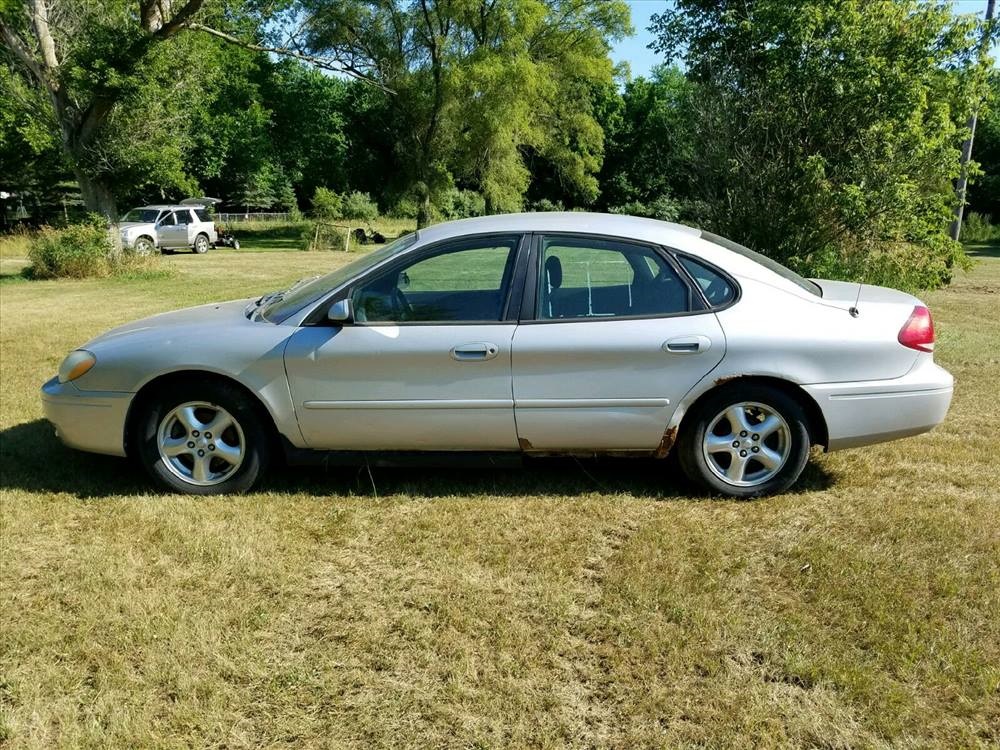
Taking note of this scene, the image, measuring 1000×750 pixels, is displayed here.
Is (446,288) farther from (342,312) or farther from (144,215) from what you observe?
(144,215)

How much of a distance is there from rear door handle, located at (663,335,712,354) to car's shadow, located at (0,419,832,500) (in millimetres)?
830

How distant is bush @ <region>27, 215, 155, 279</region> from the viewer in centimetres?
1770

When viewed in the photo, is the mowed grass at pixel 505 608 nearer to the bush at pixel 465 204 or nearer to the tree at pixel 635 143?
the bush at pixel 465 204

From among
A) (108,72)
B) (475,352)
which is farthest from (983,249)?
(475,352)

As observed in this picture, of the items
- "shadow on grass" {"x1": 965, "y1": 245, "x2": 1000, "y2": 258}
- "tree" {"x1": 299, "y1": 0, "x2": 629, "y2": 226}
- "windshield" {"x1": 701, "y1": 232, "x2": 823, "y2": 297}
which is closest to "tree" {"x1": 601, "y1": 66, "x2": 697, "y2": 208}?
"tree" {"x1": 299, "y1": 0, "x2": 629, "y2": 226}

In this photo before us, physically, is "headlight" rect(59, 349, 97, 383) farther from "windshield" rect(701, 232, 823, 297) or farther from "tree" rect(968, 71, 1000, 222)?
"tree" rect(968, 71, 1000, 222)

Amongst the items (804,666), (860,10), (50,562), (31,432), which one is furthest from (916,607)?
(860,10)

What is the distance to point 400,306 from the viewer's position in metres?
4.43

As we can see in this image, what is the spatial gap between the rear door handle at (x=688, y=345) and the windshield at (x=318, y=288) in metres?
1.56

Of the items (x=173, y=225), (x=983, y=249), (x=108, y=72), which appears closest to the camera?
(x=108, y=72)

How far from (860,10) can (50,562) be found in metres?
10.3

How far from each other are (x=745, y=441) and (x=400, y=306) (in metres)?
2.05

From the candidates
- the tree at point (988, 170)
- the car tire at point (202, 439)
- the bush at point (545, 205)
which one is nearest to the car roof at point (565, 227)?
the car tire at point (202, 439)

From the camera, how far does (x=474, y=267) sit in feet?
14.8
